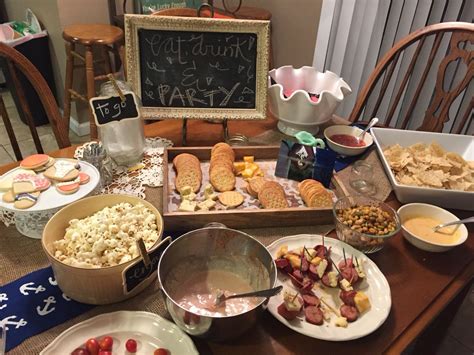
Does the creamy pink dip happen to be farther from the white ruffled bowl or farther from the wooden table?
the white ruffled bowl

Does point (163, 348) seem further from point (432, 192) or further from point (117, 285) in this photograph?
point (432, 192)

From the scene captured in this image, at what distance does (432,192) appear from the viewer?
1.09 metres

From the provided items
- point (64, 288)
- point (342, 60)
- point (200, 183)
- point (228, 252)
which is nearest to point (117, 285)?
point (64, 288)

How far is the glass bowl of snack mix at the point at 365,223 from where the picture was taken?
36.4 inches

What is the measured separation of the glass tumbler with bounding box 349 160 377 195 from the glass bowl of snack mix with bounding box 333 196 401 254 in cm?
15

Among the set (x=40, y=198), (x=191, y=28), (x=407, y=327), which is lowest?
(x=407, y=327)

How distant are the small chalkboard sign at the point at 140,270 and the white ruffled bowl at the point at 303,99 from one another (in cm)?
74

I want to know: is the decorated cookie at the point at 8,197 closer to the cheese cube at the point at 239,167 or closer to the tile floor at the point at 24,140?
the cheese cube at the point at 239,167

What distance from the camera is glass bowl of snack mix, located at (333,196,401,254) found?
3.03 feet

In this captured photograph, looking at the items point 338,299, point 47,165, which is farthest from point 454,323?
point 47,165

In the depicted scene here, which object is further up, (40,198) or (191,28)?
(191,28)

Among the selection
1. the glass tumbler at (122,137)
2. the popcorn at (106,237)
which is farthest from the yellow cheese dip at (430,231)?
the glass tumbler at (122,137)

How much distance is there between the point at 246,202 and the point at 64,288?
502mm

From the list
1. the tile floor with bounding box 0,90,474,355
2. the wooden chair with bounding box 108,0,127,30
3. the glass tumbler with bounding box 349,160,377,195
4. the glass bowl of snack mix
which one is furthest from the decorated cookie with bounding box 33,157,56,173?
the wooden chair with bounding box 108,0,127,30
